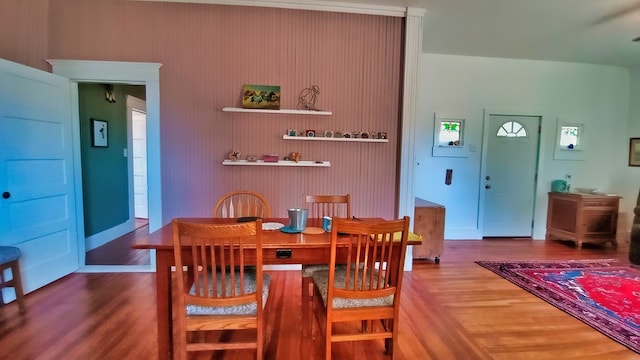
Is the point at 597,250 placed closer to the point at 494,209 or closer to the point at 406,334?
the point at 494,209

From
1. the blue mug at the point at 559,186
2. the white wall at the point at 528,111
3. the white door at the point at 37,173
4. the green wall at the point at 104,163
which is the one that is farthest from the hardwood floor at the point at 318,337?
the blue mug at the point at 559,186

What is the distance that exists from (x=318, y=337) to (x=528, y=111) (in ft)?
15.7

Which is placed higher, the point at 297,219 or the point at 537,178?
the point at 537,178

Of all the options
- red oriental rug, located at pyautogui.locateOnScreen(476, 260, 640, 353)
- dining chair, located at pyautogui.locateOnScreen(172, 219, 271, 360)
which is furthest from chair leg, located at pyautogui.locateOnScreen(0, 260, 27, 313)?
red oriental rug, located at pyautogui.locateOnScreen(476, 260, 640, 353)

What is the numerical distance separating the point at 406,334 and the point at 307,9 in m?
3.11

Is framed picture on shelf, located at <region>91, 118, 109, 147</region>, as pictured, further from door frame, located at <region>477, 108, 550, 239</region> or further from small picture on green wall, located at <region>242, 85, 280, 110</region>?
door frame, located at <region>477, 108, 550, 239</region>

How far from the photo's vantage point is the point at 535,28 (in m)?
3.78

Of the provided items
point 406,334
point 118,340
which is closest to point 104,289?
point 118,340

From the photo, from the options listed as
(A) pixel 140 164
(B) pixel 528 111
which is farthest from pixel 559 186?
(A) pixel 140 164

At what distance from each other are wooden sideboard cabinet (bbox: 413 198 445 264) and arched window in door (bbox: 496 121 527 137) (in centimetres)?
213

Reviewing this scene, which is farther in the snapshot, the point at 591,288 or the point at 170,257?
the point at 591,288

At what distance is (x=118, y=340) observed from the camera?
211 cm

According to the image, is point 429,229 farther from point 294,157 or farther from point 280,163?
point 280,163

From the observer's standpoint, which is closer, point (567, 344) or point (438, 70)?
point (567, 344)
